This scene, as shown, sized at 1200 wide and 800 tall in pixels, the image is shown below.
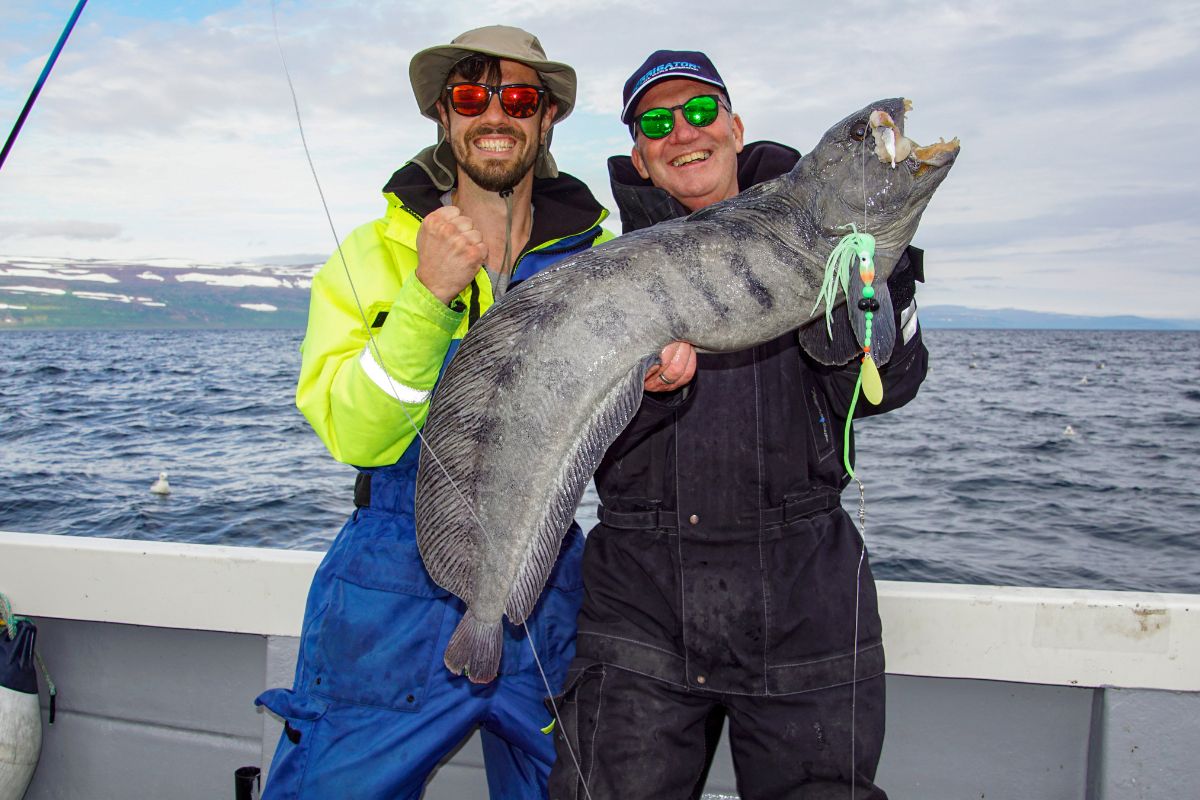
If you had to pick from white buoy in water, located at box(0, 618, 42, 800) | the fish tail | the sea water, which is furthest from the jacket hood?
the sea water

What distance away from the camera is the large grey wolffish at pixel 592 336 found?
8.16 ft

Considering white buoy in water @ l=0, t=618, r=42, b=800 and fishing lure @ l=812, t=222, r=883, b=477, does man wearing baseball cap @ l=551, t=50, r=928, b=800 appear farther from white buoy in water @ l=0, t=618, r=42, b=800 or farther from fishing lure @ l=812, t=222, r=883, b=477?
white buoy in water @ l=0, t=618, r=42, b=800

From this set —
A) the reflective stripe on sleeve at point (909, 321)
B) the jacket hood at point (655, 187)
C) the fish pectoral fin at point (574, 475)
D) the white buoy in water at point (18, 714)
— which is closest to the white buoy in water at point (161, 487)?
the white buoy in water at point (18, 714)

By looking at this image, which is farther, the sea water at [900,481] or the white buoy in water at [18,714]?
the sea water at [900,481]

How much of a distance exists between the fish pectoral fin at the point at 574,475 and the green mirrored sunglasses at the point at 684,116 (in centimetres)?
110

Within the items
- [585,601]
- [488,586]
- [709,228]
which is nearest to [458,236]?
[709,228]

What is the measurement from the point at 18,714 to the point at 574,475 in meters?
3.00

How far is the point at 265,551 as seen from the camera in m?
3.91

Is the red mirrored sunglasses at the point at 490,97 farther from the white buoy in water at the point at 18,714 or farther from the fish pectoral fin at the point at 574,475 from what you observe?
the white buoy in water at the point at 18,714

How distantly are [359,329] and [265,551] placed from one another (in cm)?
149

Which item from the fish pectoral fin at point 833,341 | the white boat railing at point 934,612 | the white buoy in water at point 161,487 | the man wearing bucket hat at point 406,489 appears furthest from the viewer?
the white buoy in water at point 161,487

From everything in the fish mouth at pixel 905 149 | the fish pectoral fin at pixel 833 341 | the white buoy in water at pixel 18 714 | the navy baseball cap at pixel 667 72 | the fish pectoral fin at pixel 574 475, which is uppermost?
the navy baseball cap at pixel 667 72

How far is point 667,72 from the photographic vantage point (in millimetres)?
3199

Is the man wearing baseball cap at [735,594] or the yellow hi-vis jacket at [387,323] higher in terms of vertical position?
the yellow hi-vis jacket at [387,323]
